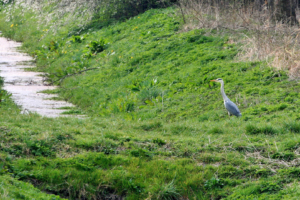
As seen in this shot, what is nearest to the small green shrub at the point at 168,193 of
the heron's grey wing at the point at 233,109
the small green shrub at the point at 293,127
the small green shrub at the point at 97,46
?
the small green shrub at the point at 293,127

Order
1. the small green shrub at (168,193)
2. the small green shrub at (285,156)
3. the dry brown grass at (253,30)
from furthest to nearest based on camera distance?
1. the dry brown grass at (253,30)
2. the small green shrub at (285,156)
3. the small green shrub at (168,193)

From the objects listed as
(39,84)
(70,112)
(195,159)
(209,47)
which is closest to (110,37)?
(39,84)

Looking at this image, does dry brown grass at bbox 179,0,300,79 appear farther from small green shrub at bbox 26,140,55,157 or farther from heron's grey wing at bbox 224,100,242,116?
small green shrub at bbox 26,140,55,157

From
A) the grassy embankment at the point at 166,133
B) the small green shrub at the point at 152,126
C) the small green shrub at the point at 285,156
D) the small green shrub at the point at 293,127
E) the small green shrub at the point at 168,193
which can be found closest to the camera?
the small green shrub at the point at 168,193

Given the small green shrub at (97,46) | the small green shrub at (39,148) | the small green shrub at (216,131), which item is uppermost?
the small green shrub at (39,148)

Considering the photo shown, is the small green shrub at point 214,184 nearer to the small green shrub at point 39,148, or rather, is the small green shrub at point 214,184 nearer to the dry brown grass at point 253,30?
the small green shrub at point 39,148

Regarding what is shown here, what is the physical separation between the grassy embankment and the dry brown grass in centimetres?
39

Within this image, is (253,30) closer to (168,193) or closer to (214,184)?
(214,184)

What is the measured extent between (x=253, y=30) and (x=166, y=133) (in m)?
6.25

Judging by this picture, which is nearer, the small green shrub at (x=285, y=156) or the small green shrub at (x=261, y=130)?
the small green shrub at (x=285, y=156)

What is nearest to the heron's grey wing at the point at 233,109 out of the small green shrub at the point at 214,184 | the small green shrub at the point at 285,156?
the small green shrub at the point at 285,156

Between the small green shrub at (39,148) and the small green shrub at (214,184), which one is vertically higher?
the small green shrub at (39,148)

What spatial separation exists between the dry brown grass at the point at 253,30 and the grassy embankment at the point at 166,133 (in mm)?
386

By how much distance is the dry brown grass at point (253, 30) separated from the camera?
11000mm
